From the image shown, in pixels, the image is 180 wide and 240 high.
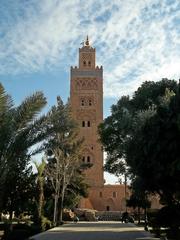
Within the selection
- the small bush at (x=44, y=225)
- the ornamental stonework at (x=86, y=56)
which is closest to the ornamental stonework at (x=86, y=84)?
the ornamental stonework at (x=86, y=56)

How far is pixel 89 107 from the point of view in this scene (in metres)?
65.6

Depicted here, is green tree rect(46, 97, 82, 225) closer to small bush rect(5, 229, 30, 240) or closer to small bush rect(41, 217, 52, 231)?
small bush rect(41, 217, 52, 231)

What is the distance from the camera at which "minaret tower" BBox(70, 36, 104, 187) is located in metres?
63.3

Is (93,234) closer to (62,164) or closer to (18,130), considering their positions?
(18,130)

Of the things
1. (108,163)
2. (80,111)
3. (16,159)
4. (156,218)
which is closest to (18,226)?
(156,218)

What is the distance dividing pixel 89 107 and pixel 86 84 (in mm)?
3988

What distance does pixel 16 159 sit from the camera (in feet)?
44.1

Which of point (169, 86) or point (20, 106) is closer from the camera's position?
point (20, 106)

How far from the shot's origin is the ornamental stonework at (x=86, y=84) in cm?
6675

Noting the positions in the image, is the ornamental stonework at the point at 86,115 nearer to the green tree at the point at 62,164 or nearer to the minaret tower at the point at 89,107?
the minaret tower at the point at 89,107

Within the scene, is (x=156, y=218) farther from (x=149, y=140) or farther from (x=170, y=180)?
(x=149, y=140)

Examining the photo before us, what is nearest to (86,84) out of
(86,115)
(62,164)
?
(86,115)

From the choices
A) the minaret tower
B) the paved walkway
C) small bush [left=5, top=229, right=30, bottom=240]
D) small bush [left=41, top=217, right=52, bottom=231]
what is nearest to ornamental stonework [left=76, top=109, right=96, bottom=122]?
the minaret tower

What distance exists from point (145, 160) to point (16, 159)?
5.23 meters
